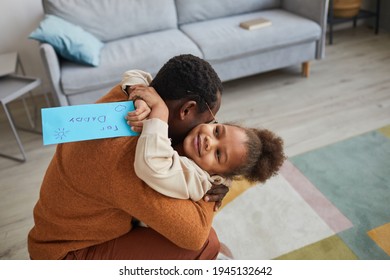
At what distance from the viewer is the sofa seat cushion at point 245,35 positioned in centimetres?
247

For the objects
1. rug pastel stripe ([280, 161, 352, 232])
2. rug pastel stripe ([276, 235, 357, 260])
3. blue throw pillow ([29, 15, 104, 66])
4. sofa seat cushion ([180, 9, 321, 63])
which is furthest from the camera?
sofa seat cushion ([180, 9, 321, 63])

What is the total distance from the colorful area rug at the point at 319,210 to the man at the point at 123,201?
594 millimetres

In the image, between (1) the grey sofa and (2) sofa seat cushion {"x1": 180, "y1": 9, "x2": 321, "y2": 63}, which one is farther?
(2) sofa seat cushion {"x1": 180, "y1": 9, "x2": 321, "y2": 63}

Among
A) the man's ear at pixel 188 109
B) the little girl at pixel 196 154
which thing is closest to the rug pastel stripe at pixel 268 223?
the little girl at pixel 196 154

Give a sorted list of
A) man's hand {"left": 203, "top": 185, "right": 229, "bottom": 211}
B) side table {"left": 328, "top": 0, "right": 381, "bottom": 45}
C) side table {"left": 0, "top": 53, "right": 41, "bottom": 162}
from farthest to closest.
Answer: side table {"left": 328, "top": 0, "right": 381, "bottom": 45}
side table {"left": 0, "top": 53, "right": 41, "bottom": 162}
man's hand {"left": 203, "top": 185, "right": 229, "bottom": 211}

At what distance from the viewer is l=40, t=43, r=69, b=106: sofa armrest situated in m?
2.13

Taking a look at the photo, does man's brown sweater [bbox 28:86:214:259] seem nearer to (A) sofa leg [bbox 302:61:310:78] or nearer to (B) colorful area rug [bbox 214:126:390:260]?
(B) colorful area rug [bbox 214:126:390:260]

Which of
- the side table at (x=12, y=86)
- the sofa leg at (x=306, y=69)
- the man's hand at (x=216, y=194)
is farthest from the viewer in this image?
the sofa leg at (x=306, y=69)

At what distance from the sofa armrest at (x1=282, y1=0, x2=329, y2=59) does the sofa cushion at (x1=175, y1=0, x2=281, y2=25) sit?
25 cm

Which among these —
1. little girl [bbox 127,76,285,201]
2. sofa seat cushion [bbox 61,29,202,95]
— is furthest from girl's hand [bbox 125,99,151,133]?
sofa seat cushion [bbox 61,29,202,95]

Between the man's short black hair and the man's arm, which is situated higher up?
the man's short black hair

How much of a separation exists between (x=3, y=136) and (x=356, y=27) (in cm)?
348

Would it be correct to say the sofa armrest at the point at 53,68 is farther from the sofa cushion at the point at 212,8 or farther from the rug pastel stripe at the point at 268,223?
the rug pastel stripe at the point at 268,223

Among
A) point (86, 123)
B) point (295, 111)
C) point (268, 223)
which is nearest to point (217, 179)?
point (86, 123)
